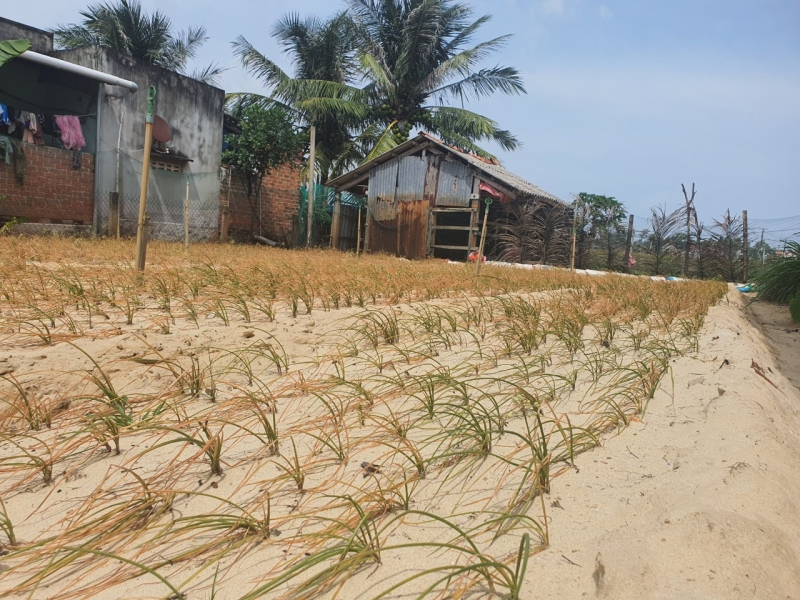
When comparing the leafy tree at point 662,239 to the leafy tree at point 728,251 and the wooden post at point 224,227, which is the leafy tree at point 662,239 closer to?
the leafy tree at point 728,251

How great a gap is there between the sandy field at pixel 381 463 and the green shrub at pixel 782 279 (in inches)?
199

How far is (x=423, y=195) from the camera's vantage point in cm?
1529

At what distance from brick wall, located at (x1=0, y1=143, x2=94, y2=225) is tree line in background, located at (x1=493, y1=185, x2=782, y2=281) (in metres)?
10.7

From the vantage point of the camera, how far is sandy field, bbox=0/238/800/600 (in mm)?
1261

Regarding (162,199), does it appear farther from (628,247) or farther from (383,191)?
(628,247)

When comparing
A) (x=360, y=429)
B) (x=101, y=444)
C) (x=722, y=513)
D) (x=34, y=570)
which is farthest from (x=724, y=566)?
(x=101, y=444)

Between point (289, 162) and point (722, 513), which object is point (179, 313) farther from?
point (289, 162)

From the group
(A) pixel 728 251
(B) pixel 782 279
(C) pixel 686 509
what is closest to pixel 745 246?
(A) pixel 728 251

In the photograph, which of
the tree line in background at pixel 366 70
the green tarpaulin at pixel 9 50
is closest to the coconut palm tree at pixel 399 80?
the tree line in background at pixel 366 70

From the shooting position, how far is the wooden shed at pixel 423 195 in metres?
14.5

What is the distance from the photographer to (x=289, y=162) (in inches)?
628

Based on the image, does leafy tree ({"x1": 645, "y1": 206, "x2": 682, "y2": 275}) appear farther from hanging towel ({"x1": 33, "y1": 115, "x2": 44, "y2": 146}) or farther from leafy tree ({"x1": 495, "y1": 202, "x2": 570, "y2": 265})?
hanging towel ({"x1": 33, "y1": 115, "x2": 44, "y2": 146})

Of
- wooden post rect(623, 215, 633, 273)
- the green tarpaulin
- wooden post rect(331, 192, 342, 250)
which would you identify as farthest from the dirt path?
wooden post rect(331, 192, 342, 250)

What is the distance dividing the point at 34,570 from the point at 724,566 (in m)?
1.70
